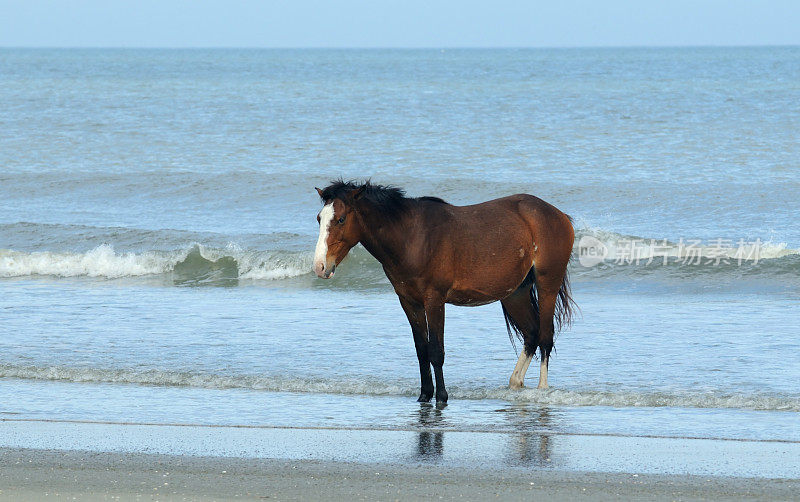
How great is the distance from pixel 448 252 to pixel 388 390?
1149mm

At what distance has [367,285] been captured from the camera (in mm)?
12875

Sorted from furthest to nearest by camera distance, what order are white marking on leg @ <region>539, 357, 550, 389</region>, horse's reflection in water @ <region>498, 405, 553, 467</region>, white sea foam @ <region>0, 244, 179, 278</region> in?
white sea foam @ <region>0, 244, 179, 278</region> → white marking on leg @ <region>539, 357, 550, 389</region> → horse's reflection in water @ <region>498, 405, 553, 467</region>

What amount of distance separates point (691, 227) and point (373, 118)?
24.5 m

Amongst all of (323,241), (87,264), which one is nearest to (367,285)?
(87,264)

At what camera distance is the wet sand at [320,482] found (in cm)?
480

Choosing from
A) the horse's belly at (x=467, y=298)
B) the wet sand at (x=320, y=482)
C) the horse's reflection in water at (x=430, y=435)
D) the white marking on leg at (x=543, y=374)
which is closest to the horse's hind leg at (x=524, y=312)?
the white marking on leg at (x=543, y=374)

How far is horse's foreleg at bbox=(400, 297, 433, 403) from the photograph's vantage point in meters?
7.11

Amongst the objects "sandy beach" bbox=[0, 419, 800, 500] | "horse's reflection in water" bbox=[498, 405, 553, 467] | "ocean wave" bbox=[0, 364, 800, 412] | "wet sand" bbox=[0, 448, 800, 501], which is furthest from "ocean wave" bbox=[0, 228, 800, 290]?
"wet sand" bbox=[0, 448, 800, 501]

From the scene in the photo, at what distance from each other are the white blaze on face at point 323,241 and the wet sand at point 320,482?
1508mm

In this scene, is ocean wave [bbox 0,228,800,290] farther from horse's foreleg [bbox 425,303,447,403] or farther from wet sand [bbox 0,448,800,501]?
wet sand [bbox 0,448,800,501]

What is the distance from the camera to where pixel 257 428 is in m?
6.22

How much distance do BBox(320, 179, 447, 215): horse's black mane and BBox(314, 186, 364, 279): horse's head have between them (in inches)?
1.2

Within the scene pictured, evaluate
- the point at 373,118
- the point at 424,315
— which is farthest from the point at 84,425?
the point at 373,118

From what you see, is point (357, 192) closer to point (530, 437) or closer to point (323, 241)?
point (323, 241)
